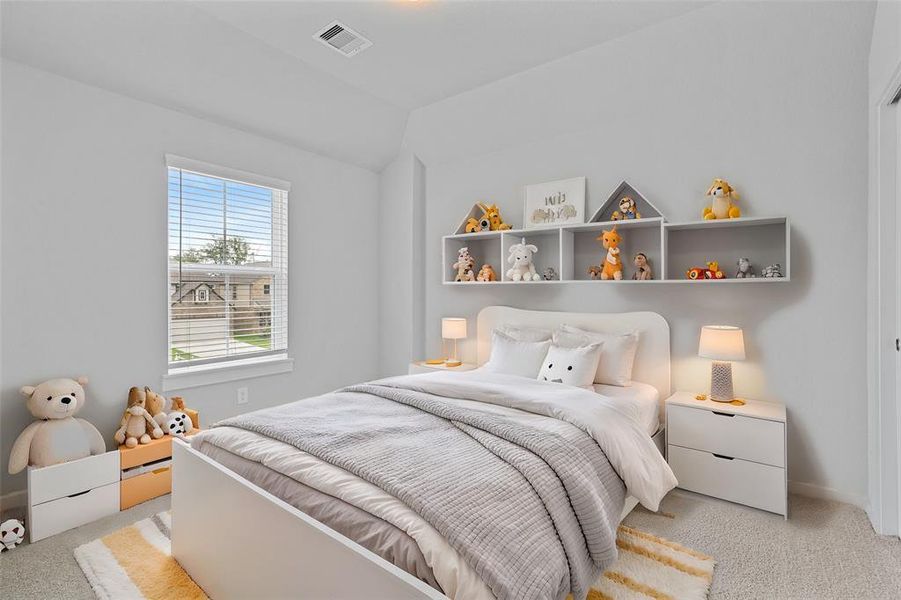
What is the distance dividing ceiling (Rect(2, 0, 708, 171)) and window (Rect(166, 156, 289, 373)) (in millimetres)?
433

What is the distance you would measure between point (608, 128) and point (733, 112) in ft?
2.31

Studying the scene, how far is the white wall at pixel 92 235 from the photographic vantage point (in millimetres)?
2324

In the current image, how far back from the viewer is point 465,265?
357 cm

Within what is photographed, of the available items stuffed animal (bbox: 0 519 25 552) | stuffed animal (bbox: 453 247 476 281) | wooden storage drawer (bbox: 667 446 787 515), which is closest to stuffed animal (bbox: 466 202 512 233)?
stuffed animal (bbox: 453 247 476 281)

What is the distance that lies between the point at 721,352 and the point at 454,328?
1.79 m

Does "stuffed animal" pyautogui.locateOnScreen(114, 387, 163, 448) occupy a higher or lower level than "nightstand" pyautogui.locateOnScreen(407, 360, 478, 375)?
lower

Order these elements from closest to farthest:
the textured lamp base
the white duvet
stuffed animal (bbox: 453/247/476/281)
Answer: the white duvet → the textured lamp base → stuffed animal (bbox: 453/247/476/281)

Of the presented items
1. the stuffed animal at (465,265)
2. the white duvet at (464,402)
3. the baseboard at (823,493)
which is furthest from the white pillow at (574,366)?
the baseboard at (823,493)

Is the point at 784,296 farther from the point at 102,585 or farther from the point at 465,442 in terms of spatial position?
the point at 102,585

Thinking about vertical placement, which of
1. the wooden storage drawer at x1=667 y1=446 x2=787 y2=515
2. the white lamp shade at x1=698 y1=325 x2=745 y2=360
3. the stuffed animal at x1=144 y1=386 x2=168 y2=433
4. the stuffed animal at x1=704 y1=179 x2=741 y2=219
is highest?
the stuffed animal at x1=704 y1=179 x2=741 y2=219

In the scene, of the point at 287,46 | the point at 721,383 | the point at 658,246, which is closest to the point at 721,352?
the point at 721,383

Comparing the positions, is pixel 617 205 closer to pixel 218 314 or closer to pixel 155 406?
pixel 218 314

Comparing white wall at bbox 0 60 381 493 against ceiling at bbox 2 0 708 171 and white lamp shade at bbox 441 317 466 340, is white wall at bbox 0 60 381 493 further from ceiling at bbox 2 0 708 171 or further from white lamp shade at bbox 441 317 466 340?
white lamp shade at bbox 441 317 466 340

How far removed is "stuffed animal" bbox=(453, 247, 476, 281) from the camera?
356 centimetres
